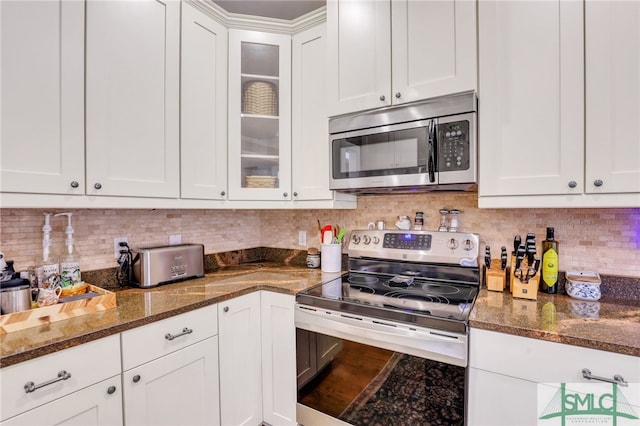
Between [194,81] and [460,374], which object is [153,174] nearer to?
[194,81]

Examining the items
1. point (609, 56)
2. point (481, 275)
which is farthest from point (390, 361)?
point (609, 56)

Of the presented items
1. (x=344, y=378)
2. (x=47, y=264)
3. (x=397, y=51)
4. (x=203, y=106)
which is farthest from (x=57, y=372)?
(x=397, y=51)

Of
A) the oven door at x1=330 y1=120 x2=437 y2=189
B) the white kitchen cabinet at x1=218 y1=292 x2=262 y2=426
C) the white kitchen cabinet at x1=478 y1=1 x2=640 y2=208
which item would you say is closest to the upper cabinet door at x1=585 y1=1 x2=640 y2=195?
the white kitchen cabinet at x1=478 y1=1 x2=640 y2=208

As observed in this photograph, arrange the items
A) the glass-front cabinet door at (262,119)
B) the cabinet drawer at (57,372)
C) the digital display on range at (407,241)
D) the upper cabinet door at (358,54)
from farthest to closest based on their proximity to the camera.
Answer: the glass-front cabinet door at (262,119)
the digital display on range at (407,241)
the upper cabinet door at (358,54)
the cabinet drawer at (57,372)

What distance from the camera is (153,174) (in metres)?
1.51

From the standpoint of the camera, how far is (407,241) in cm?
181

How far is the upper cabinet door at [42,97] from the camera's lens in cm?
108

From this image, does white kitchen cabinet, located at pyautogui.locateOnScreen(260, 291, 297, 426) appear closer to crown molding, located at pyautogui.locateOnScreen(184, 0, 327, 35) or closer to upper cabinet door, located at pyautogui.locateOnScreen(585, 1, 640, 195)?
upper cabinet door, located at pyautogui.locateOnScreen(585, 1, 640, 195)

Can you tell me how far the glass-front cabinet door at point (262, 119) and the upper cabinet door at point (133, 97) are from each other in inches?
15.1

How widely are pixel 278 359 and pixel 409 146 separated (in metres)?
1.26

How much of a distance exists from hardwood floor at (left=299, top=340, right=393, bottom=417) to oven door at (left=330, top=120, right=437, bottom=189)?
78cm

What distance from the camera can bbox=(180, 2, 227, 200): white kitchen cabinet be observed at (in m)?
1.64

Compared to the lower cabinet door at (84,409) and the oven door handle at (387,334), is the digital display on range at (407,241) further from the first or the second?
the lower cabinet door at (84,409)

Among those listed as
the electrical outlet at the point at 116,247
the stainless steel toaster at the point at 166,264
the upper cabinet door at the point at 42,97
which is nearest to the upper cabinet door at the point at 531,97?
→ the stainless steel toaster at the point at 166,264
